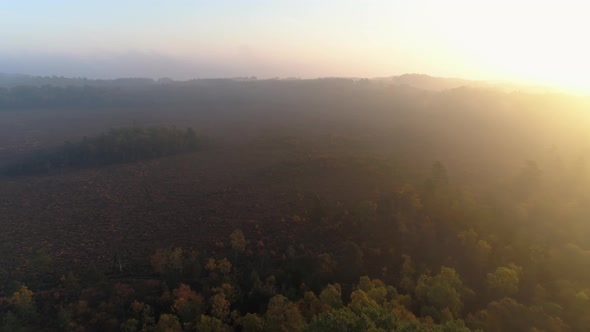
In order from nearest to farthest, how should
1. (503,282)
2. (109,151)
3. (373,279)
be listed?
(503,282) → (373,279) → (109,151)

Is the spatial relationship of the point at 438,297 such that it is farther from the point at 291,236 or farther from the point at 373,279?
the point at 291,236

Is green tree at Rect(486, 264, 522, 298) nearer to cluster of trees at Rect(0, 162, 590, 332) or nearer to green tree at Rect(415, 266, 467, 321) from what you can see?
cluster of trees at Rect(0, 162, 590, 332)

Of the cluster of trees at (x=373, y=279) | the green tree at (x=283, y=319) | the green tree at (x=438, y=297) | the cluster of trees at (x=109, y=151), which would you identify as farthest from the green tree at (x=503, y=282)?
the cluster of trees at (x=109, y=151)

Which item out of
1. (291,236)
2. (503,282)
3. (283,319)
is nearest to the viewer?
(283,319)

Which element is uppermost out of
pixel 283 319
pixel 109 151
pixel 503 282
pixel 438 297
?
pixel 109 151

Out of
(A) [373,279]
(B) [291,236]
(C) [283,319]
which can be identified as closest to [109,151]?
(B) [291,236]

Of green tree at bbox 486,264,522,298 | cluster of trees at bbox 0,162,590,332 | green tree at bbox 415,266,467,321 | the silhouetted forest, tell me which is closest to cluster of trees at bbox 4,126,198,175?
the silhouetted forest

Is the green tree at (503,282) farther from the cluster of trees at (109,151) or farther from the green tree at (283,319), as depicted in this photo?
the cluster of trees at (109,151)
